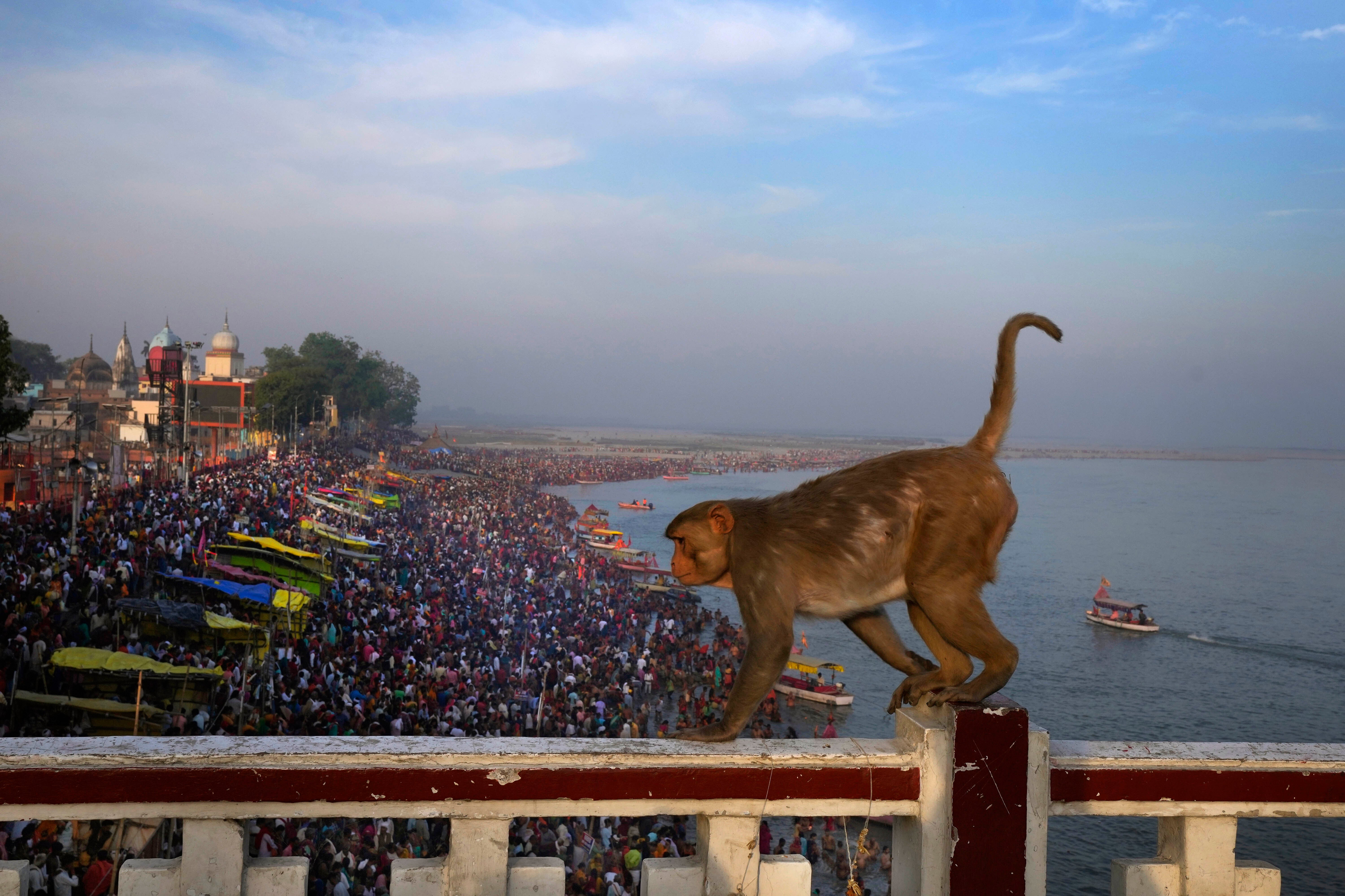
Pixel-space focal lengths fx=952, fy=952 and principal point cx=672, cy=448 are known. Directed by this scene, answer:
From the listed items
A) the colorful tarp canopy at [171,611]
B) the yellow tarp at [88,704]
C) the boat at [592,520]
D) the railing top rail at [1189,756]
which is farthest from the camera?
the boat at [592,520]

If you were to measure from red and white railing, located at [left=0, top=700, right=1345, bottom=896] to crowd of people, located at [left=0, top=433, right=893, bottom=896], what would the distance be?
2.36 ft

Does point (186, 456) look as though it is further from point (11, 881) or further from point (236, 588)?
point (11, 881)

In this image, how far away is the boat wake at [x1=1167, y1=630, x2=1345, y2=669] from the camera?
1612 inches

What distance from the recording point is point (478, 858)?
2.50 m

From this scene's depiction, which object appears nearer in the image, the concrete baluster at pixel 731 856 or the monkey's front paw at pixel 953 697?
the concrete baluster at pixel 731 856

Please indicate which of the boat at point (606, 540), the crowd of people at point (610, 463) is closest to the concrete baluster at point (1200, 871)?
the boat at point (606, 540)

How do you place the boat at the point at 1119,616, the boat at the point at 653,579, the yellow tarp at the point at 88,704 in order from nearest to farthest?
the yellow tarp at the point at 88,704 → the boat at the point at 653,579 → the boat at the point at 1119,616

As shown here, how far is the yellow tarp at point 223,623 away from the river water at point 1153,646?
7.50 m

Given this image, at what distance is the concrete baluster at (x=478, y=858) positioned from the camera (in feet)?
8.13

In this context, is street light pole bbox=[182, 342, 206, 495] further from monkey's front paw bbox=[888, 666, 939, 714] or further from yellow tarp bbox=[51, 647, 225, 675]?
monkey's front paw bbox=[888, 666, 939, 714]

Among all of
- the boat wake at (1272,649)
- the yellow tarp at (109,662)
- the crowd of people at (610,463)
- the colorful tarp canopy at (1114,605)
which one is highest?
the yellow tarp at (109,662)

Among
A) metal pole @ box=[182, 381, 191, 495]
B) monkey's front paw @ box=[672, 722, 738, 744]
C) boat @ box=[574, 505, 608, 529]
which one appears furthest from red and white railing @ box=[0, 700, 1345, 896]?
boat @ box=[574, 505, 608, 529]

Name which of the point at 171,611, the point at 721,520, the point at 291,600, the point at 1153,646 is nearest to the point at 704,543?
the point at 721,520

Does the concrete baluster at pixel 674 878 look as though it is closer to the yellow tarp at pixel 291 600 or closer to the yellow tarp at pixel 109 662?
the yellow tarp at pixel 109 662
